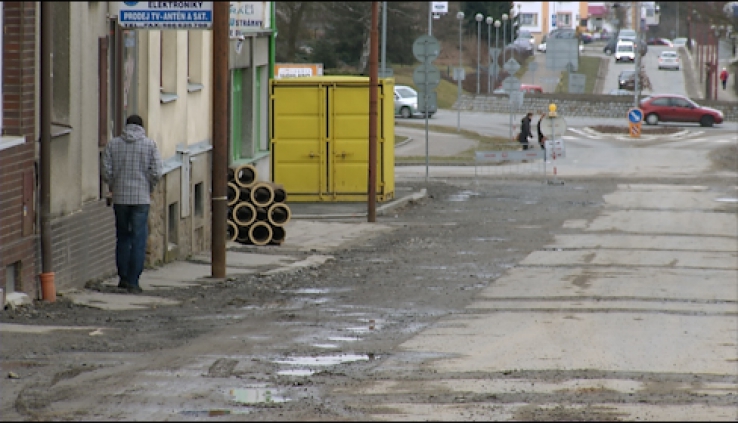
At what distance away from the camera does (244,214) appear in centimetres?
1911

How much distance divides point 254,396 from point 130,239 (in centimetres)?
552

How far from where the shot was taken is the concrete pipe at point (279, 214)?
62.3ft

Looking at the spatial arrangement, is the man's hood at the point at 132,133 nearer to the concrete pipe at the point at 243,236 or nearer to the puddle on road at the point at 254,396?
the puddle on road at the point at 254,396

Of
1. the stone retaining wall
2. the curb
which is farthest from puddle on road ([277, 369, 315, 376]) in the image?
the stone retaining wall

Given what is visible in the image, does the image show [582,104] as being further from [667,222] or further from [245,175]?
[245,175]

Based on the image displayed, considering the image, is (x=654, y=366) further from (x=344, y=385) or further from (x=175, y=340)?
(x=175, y=340)

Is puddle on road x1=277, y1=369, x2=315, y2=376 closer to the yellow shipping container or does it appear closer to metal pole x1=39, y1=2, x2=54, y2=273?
metal pole x1=39, y1=2, x2=54, y2=273

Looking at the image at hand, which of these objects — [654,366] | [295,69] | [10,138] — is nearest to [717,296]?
[654,366]

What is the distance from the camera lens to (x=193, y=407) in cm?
745

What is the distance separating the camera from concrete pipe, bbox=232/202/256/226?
18906 millimetres

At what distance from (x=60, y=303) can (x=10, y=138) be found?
1.58m

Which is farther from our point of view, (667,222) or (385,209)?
(385,209)

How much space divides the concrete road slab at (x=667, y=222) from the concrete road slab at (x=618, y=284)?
5.67 m

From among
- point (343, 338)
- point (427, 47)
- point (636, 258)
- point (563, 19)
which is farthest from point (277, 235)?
point (563, 19)
